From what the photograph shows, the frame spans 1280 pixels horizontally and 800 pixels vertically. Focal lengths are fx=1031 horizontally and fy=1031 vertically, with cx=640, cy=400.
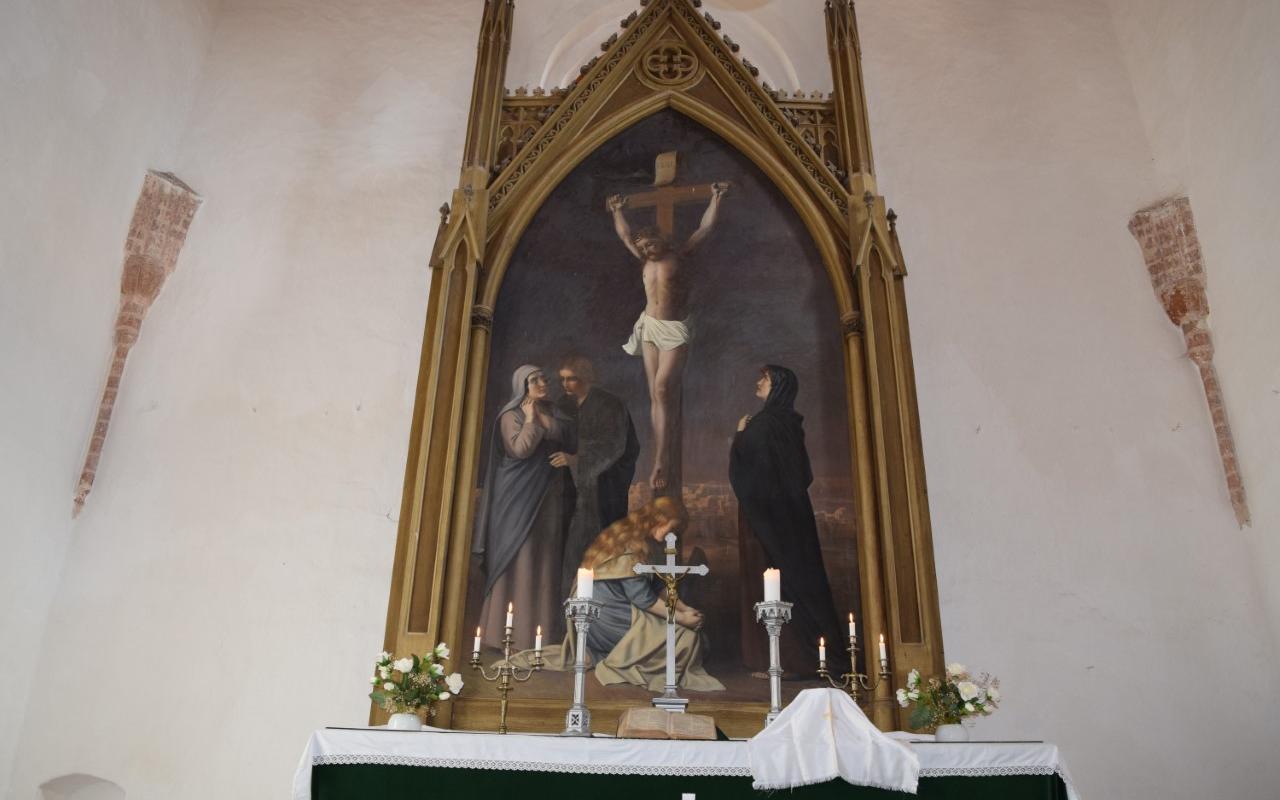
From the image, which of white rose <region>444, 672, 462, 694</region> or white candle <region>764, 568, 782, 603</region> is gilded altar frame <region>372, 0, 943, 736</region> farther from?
white candle <region>764, 568, 782, 603</region>

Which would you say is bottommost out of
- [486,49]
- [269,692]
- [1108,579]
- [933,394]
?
[269,692]

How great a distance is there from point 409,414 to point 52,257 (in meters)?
2.66

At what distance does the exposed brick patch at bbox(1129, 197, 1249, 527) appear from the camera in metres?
7.05

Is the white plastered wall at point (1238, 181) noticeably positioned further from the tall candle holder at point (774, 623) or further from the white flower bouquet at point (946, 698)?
the tall candle holder at point (774, 623)

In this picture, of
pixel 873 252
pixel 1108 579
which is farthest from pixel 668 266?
pixel 1108 579

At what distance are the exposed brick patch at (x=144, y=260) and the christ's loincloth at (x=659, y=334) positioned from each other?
3.74m

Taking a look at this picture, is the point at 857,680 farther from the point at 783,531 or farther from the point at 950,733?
the point at 783,531

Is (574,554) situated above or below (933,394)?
below

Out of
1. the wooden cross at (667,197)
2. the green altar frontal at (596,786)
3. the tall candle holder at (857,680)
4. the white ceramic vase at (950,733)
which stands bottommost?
the green altar frontal at (596,786)

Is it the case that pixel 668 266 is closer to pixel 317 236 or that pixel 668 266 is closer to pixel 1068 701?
pixel 317 236

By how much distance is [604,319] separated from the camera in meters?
7.51

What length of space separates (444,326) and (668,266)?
1.72 m

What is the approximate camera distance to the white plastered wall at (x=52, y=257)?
6.73 m

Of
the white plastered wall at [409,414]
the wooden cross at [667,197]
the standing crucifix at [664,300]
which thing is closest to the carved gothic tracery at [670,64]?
the standing crucifix at [664,300]
